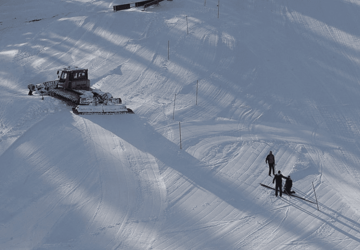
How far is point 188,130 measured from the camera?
17.2 meters

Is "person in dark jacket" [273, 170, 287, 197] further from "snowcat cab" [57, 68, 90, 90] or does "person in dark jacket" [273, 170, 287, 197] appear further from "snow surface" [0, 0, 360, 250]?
"snowcat cab" [57, 68, 90, 90]

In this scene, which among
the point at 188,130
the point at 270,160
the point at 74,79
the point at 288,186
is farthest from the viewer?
the point at 74,79

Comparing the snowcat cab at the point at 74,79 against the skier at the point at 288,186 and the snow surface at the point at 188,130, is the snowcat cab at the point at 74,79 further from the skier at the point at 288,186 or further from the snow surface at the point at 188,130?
the skier at the point at 288,186

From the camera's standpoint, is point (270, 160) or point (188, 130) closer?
point (270, 160)

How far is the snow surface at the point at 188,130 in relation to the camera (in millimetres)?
11930

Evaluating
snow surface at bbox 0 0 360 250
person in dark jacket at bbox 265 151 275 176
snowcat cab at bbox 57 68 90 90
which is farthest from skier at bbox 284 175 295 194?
snowcat cab at bbox 57 68 90 90

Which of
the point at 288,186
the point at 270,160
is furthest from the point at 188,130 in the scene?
the point at 288,186

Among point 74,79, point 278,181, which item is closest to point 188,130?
point 278,181

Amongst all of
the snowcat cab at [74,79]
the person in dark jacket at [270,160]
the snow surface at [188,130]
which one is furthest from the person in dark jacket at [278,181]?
the snowcat cab at [74,79]

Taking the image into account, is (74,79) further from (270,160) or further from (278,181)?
(278,181)

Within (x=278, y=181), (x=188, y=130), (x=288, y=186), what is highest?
(x=278, y=181)

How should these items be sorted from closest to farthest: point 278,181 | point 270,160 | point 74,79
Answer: point 278,181 → point 270,160 → point 74,79

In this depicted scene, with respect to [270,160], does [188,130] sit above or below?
below

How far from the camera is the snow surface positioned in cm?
1193
